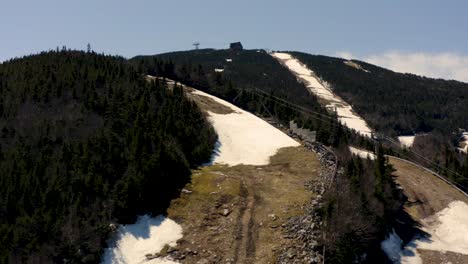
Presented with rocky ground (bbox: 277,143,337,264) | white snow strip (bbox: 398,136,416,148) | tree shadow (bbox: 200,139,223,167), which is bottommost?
white snow strip (bbox: 398,136,416,148)

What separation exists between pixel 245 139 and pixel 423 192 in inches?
972

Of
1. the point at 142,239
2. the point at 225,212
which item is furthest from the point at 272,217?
the point at 142,239

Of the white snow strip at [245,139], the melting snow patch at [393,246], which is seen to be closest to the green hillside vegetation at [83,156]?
the white snow strip at [245,139]

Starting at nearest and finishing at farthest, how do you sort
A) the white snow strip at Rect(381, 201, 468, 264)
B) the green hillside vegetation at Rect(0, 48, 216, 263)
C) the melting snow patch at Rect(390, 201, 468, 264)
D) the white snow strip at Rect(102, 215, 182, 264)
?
the white snow strip at Rect(102, 215, 182, 264) < the green hillside vegetation at Rect(0, 48, 216, 263) < the white snow strip at Rect(381, 201, 468, 264) < the melting snow patch at Rect(390, 201, 468, 264)

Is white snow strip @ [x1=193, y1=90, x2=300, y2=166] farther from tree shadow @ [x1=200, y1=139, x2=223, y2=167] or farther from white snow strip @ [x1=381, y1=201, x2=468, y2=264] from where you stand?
white snow strip @ [x1=381, y1=201, x2=468, y2=264]

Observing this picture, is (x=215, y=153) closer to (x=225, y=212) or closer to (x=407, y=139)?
(x=225, y=212)

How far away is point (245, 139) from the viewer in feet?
217

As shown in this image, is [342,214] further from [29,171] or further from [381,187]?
[29,171]

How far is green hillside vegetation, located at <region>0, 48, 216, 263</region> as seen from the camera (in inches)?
1432

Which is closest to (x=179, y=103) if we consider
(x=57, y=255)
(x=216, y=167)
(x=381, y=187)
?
(x=216, y=167)

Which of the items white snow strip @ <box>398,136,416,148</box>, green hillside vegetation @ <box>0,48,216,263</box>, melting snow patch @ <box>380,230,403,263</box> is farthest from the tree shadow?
white snow strip @ <box>398,136,416,148</box>

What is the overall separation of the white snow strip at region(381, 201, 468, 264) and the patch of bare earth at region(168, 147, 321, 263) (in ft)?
36.4

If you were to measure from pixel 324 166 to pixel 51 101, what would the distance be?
40.0 m

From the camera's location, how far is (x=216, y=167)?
177 feet
